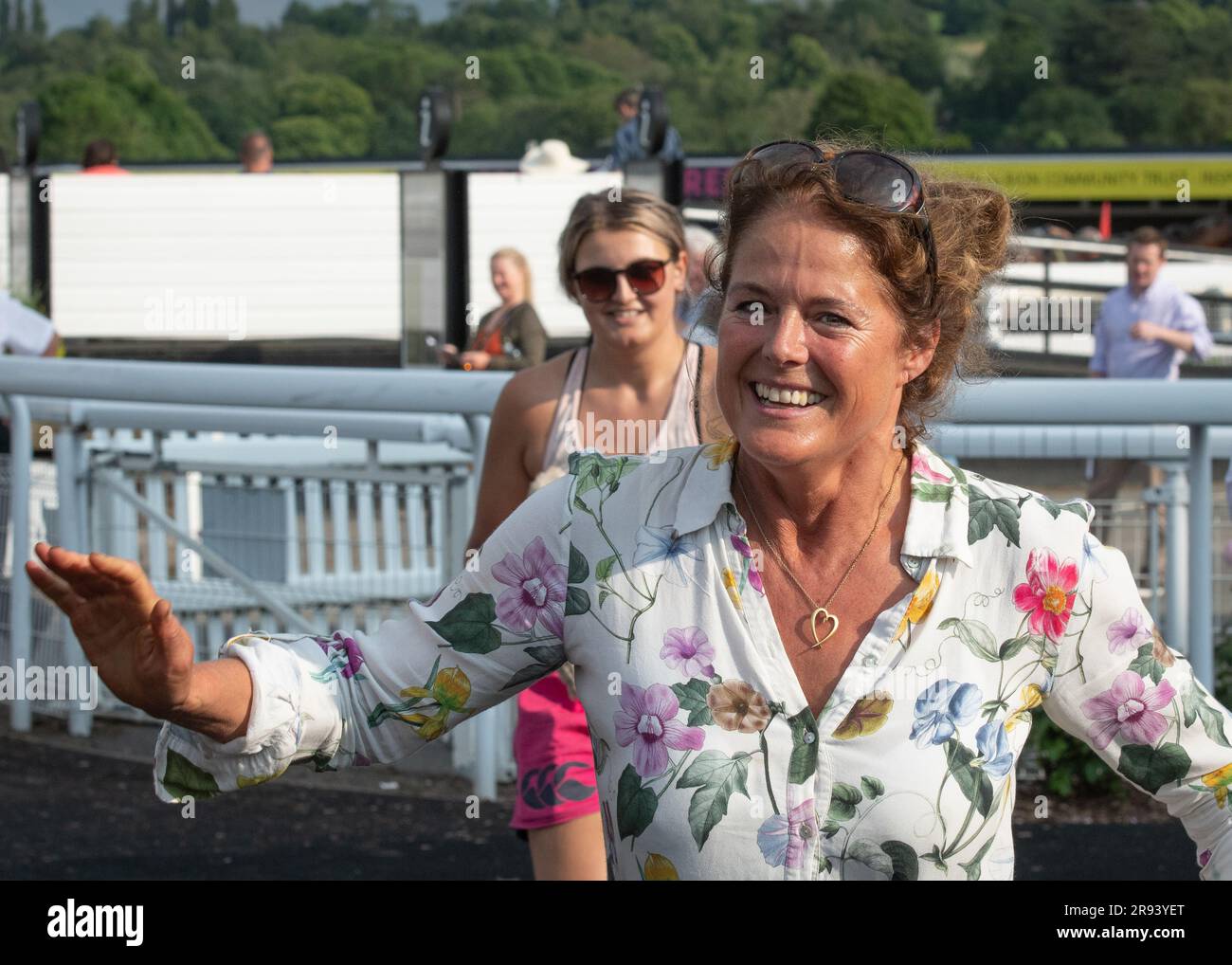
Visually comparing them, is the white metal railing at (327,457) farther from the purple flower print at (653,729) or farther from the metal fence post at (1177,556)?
the purple flower print at (653,729)

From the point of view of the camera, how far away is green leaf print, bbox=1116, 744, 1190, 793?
2051mm

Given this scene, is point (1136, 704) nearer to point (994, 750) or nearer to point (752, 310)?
point (994, 750)

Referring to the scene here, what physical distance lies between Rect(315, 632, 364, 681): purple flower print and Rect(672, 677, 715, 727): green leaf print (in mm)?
394

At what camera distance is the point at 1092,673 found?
2.05 m

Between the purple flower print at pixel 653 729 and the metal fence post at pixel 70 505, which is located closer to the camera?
the purple flower print at pixel 653 729

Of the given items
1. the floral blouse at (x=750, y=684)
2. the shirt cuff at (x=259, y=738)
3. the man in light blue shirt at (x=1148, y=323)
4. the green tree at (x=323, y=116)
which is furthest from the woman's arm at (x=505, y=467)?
the green tree at (x=323, y=116)

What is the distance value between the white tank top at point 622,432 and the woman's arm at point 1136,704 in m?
1.56

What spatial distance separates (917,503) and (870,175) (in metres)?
0.40

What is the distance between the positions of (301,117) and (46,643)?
176 ft

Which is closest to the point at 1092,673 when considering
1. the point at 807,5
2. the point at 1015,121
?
the point at 1015,121

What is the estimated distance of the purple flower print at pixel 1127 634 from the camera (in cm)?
205

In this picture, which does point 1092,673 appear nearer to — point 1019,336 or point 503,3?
point 1019,336

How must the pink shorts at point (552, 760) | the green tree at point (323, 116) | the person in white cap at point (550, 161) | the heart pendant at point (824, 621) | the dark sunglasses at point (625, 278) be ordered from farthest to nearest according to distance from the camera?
the green tree at point (323, 116) < the person in white cap at point (550, 161) < the dark sunglasses at point (625, 278) < the pink shorts at point (552, 760) < the heart pendant at point (824, 621)

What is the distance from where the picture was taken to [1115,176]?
24641mm
